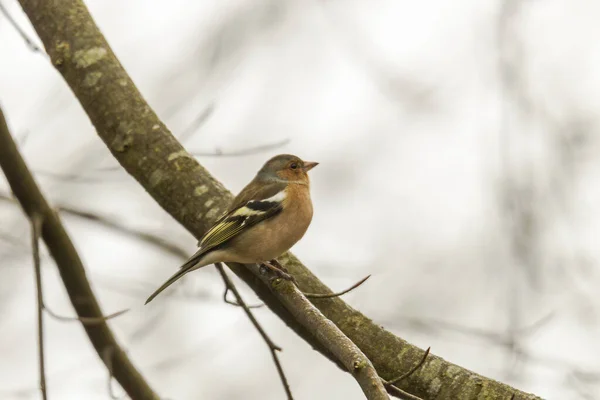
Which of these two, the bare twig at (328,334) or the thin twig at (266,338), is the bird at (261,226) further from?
the thin twig at (266,338)

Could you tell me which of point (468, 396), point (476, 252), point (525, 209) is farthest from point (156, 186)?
point (476, 252)

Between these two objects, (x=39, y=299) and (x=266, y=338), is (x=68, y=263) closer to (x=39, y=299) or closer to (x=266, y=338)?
(x=39, y=299)

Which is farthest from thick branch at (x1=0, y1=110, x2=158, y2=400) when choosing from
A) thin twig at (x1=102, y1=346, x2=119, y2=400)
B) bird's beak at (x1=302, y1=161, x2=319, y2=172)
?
bird's beak at (x1=302, y1=161, x2=319, y2=172)

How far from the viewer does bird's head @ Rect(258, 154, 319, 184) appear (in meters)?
5.76

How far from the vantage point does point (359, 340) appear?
3768 mm

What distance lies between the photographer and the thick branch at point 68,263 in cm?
326

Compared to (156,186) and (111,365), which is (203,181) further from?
(111,365)

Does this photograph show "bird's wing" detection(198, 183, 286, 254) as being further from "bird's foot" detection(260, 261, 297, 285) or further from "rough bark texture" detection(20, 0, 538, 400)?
"bird's foot" detection(260, 261, 297, 285)

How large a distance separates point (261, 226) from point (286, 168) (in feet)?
3.62

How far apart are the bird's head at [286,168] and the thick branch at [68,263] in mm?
2465

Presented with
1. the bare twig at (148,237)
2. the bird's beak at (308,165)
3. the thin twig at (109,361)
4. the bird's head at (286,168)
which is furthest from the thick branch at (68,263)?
the bird's beak at (308,165)

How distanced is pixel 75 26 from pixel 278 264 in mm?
1981

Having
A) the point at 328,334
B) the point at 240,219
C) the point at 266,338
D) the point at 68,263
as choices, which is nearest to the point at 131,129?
the point at 240,219

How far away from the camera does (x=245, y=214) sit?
4.85 meters
